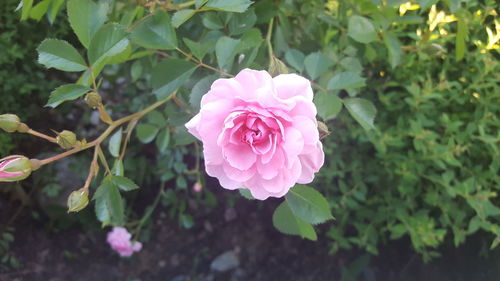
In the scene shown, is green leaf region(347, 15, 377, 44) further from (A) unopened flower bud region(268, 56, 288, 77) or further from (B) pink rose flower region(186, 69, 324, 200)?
(B) pink rose flower region(186, 69, 324, 200)

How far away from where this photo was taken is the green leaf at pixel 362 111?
77cm

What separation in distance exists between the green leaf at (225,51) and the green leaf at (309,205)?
214 millimetres

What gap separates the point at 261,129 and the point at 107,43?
27 centimetres

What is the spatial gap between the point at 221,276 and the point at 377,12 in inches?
41.7

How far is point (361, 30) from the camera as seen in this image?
906mm

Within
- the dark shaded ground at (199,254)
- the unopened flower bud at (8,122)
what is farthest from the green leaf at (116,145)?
the dark shaded ground at (199,254)

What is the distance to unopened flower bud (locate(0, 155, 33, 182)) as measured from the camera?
0.60 metres

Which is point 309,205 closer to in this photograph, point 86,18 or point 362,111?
point 362,111

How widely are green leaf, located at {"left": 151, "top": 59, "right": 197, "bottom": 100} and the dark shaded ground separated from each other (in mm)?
1024

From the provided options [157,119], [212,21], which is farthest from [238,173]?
[157,119]

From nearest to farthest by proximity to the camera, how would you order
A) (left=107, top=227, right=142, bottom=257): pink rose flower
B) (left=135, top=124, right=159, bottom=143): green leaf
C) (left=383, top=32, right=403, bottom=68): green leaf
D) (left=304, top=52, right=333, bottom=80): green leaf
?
(left=304, top=52, right=333, bottom=80): green leaf → (left=383, top=32, right=403, bottom=68): green leaf → (left=135, top=124, right=159, bottom=143): green leaf → (left=107, top=227, right=142, bottom=257): pink rose flower

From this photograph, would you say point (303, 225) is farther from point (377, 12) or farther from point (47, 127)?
point (47, 127)

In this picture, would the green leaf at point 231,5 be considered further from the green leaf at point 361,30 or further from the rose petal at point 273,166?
the green leaf at point 361,30

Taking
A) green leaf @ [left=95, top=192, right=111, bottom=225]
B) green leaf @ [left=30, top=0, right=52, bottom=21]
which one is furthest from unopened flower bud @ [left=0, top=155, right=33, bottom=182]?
green leaf @ [left=30, top=0, right=52, bottom=21]
